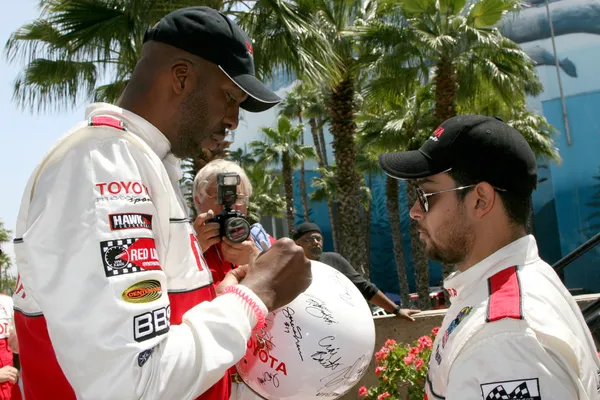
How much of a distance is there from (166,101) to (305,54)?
324 inches

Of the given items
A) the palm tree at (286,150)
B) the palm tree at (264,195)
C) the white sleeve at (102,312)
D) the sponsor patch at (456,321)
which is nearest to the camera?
the white sleeve at (102,312)

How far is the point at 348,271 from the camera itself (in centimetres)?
578

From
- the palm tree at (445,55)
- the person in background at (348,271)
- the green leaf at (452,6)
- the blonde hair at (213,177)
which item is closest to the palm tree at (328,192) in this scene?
the palm tree at (445,55)

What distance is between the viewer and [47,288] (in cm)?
136

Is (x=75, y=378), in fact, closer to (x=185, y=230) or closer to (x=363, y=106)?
(x=185, y=230)

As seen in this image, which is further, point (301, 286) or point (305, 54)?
point (305, 54)

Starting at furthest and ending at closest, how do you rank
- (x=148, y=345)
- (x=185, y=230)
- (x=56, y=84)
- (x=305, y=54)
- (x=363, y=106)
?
(x=363, y=106)
(x=56, y=84)
(x=305, y=54)
(x=185, y=230)
(x=148, y=345)

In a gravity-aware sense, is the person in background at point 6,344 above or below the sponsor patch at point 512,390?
below

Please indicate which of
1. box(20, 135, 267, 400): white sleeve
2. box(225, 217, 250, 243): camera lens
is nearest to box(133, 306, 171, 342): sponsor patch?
box(20, 135, 267, 400): white sleeve

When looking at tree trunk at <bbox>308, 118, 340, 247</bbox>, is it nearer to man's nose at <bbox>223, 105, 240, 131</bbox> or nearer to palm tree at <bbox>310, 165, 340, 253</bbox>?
palm tree at <bbox>310, 165, 340, 253</bbox>

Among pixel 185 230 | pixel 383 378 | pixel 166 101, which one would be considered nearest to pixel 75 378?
pixel 185 230

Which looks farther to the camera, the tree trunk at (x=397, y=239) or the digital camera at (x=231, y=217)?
the tree trunk at (x=397, y=239)

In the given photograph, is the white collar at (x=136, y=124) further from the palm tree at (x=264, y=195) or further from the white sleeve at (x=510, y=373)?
the palm tree at (x=264, y=195)

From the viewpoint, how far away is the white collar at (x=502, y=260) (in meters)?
1.78
